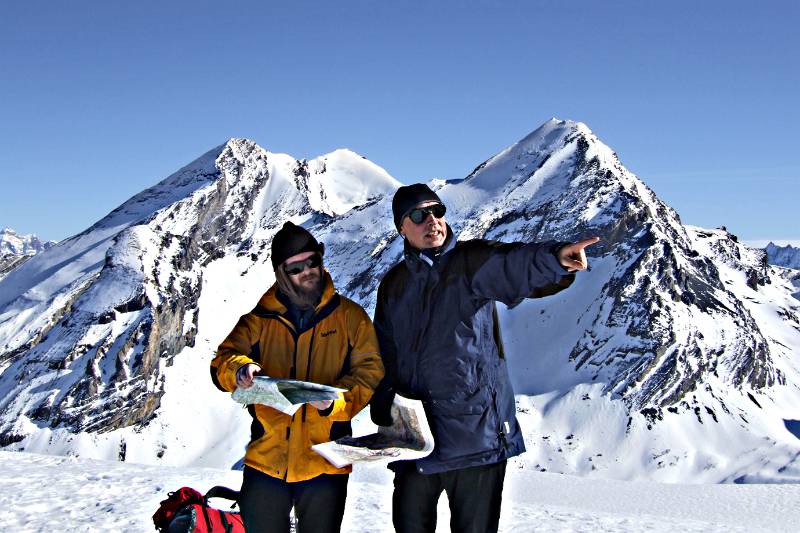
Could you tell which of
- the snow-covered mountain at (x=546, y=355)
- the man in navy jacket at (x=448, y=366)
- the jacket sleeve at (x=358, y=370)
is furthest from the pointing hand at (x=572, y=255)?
the snow-covered mountain at (x=546, y=355)

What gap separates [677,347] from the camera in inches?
6560

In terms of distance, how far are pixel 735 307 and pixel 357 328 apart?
202 meters

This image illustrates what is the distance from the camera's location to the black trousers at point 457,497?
618cm

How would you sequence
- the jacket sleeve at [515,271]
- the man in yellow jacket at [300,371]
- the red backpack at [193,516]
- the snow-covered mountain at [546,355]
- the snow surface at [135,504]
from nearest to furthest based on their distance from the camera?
the jacket sleeve at [515,271]
the man in yellow jacket at [300,371]
the red backpack at [193,516]
the snow surface at [135,504]
the snow-covered mountain at [546,355]

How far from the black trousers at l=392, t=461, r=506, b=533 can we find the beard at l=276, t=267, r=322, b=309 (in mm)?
1735

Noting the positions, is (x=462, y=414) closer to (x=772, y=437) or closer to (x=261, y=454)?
(x=261, y=454)

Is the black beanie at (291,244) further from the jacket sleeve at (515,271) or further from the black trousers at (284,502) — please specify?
the black trousers at (284,502)

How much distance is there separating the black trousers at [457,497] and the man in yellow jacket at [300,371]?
0.59 metres

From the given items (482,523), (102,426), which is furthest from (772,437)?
(482,523)

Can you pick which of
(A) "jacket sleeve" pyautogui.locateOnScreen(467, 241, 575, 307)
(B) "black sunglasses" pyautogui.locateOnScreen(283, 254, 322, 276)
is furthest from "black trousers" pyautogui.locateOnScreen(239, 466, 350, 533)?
(A) "jacket sleeve" pyautogui.locateOnScreen(467, 241, 575, 307)

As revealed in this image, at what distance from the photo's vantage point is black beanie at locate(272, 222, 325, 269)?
245 inches

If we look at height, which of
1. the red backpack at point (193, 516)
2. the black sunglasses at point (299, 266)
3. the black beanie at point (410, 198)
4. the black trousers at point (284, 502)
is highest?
the black beanie at point (410, 198)

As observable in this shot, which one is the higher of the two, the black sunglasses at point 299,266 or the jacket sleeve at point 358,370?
the black sunglasses at point 299,266

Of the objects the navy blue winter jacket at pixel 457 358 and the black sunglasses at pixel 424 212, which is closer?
the navy blue winter jacket at pixel 457 358
